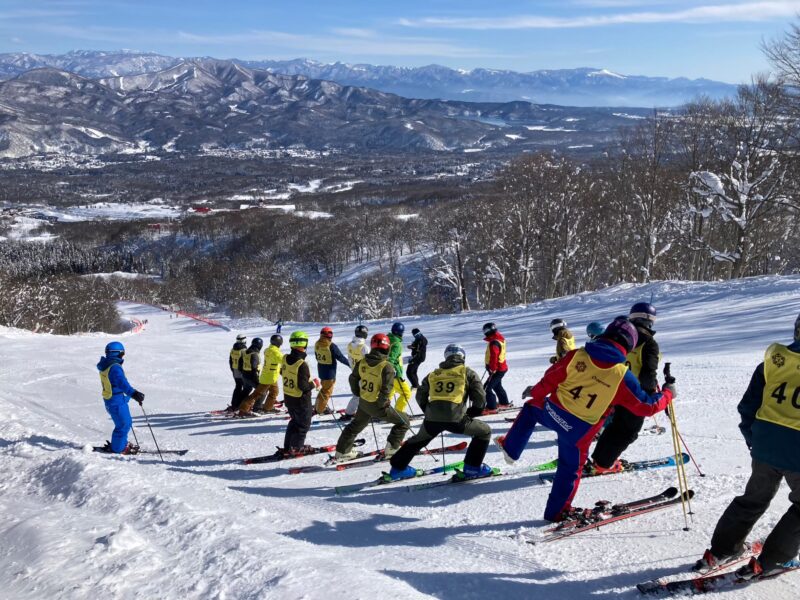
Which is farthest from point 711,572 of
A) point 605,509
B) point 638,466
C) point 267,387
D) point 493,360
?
point 267,387

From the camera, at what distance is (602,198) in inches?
1502

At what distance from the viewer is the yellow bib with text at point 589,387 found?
4746 mm

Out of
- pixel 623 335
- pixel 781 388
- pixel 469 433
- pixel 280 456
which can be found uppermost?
pixel 623 335

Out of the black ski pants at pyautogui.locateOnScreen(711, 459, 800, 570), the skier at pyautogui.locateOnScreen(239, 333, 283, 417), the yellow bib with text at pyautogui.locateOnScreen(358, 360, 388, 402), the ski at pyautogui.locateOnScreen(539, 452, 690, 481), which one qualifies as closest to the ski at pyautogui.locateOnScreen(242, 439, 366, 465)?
the yellow bib with text at pyautogui.locateOnScreen(358, 360, 388, 402)

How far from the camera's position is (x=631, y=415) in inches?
224

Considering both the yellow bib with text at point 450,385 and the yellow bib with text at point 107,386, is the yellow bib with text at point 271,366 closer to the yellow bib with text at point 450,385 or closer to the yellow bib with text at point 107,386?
the yellow bib with text at point 107,386

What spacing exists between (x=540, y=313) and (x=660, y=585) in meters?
20.0

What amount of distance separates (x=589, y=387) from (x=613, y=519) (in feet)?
3.98

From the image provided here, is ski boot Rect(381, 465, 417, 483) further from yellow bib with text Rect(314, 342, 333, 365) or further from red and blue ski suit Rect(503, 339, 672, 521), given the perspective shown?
yellow bib with text Rect(314, 342, 333, 365)

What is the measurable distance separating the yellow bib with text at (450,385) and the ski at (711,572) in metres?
2.50

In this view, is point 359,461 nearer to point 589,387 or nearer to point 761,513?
point 589,387

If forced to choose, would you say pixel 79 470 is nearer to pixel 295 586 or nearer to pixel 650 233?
pixel 295 586

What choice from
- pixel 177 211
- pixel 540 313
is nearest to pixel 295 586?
pixel 540 313

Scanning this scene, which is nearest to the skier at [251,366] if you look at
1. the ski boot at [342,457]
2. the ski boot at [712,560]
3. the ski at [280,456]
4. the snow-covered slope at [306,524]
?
the snow-covered slope at [306,524]
